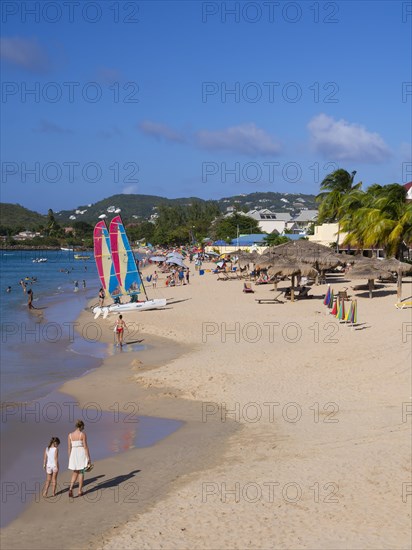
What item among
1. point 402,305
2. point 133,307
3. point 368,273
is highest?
point 368,273

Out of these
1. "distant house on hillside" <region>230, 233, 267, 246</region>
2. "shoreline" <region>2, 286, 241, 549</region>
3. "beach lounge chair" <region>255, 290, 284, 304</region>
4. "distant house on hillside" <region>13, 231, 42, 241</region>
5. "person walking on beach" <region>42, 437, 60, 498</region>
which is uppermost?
"distant house on hillside" <region>13, 231, 42, 241</region>

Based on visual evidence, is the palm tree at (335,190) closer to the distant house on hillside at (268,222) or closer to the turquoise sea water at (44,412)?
the turquoise sea water at (44,412)

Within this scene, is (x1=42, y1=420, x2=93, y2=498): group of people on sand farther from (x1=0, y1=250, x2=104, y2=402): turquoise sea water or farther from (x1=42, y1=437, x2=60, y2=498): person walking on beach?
(x1=0, y1=250, x2=104, y2=402): turquoise sea water

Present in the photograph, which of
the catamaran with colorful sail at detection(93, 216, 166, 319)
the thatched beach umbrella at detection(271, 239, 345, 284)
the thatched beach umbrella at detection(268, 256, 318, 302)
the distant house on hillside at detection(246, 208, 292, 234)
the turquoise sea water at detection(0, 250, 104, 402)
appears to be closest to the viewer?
the turquoise sea water at detection(0, 250, 104, 402)

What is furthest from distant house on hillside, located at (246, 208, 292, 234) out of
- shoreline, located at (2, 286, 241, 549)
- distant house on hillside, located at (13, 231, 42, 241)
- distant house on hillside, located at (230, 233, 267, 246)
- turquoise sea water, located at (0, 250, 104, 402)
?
shoreline, located at (2, 286, 241, 549)

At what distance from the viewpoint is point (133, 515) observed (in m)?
8.68

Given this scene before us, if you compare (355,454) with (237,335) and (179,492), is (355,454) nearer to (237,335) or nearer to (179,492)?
(179,492)

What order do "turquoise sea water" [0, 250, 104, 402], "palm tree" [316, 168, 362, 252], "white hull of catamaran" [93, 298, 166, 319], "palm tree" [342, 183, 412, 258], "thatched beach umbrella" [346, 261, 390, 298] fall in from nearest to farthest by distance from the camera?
"turquoise sea water" [0, 250, 104, 402]
"thatched beach umbrella" [346, 261, 390, 298]
"white hull of catamaran" [93, 298, 166, 319]
"palm tree" [342, 183, 412, 258]
"palm tree" [316, 168, 362, 252]

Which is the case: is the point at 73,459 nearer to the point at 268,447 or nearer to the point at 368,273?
the point at 268,447

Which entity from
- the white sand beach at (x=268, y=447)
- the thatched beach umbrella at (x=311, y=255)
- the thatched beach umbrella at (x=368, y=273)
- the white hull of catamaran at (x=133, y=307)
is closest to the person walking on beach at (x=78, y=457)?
the white sand beach at (x=268, y=447)

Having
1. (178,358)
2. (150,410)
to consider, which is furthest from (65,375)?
(150,410)

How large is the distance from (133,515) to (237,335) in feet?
44.1

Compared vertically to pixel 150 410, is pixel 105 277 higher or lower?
higher

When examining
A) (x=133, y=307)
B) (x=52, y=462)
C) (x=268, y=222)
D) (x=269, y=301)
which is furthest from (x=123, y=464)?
(x=268, y=222)
